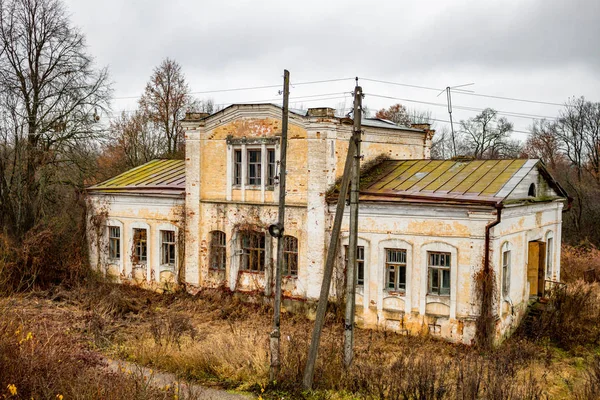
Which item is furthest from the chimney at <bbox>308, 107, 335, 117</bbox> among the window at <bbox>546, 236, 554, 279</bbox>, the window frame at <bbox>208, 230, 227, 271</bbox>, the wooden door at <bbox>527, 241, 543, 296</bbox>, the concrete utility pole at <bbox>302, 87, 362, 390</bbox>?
the window at <bbox>546, 236, 554, 279</bbox>

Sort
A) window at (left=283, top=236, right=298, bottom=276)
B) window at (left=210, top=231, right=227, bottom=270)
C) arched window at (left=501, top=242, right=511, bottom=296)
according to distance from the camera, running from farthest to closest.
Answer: window at (left=210, top=231, right=227, bottom=270)
window at (left=283, top=236, right=298, bottom=276)
arched window at (left=501, top=242, right=511, bottom=296)

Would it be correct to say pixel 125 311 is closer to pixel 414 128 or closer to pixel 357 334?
pixel 357 334

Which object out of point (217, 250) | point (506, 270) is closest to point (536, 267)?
point (506, 270)

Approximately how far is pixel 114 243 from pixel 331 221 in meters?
9.04

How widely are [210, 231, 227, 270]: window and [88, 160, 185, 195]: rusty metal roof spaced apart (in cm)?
→ 191

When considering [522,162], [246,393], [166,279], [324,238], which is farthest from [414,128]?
[246,393]

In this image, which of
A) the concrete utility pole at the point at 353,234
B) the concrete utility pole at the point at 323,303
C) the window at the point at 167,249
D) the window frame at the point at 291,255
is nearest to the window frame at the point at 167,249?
the window at the point at 167,249

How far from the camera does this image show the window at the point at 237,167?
18.3m

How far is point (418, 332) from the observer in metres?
15.2

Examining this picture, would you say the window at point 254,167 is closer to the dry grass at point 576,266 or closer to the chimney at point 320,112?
the chimney at point 320,112

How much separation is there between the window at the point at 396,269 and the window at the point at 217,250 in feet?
18.4

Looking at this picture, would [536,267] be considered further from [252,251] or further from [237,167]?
[237,167]

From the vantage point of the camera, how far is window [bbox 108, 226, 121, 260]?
20922mm

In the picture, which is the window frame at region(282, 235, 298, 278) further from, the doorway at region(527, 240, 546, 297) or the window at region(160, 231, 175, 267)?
the doorway at region(527, 240, 546, 297)
